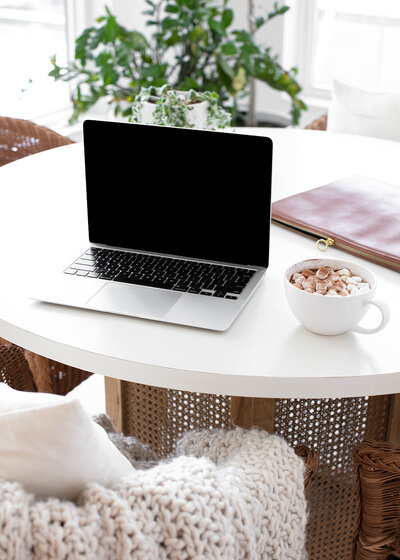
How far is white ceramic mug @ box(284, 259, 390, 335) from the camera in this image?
1032 millimetres

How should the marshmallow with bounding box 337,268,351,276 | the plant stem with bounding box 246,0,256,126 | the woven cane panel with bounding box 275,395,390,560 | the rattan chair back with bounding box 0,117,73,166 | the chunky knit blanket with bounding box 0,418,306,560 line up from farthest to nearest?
1. the plant stem with bounding box 246,0,256,126
2. the rattan chair back with bounding box 0,117,73,166
3. the woven cane panel with bounding box 275,395,390,560
4. the marshmallow with bounding box 337,268,351,276
5. the chunky knit blanket with bounding box 0,418,306,560

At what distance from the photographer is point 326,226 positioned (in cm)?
142

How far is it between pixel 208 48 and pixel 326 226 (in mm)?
1943

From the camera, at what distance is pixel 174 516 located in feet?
2.54

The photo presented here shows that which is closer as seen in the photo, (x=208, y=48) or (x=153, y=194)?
(x=153, y=194)

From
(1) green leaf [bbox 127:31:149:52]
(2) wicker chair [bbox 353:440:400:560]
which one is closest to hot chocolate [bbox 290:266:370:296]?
(2) wicker chair [bbox 353:440:400:560]

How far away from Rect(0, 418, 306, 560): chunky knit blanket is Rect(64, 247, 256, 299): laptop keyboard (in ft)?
1.08

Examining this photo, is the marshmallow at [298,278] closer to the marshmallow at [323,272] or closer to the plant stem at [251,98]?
the marshmallow at [323,272]

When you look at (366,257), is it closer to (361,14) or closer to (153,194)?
(153,194)

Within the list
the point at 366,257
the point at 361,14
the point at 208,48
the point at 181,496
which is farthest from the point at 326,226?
the point at 361,14

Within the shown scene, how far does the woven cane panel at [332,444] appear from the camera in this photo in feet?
4.50

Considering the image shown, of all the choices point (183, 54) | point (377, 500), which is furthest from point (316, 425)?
point (183, 54)

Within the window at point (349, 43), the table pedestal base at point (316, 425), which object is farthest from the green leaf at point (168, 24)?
the table pedestal base at point (316, 425)

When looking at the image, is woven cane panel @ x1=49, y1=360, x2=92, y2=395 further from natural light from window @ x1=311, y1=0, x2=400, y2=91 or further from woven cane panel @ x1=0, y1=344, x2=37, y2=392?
natural light from window @ x1=311, y1=0, x2=400, y2=91
